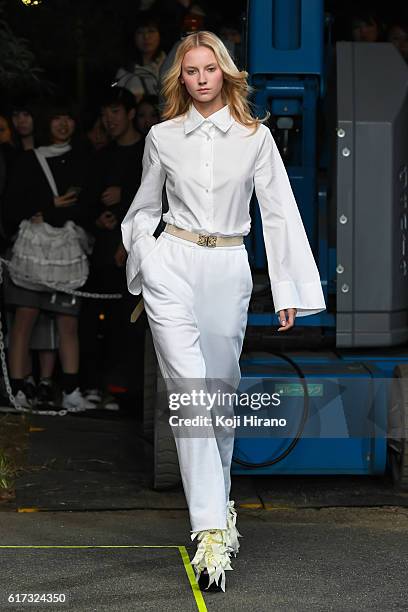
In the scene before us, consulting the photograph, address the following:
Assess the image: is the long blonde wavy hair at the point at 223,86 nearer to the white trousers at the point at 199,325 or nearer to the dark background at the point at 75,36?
the white trousers at the point at 199,325

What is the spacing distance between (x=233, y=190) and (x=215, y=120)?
25 centimetres

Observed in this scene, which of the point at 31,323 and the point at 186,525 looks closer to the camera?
the point at 186,525

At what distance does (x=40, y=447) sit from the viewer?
23.5ft

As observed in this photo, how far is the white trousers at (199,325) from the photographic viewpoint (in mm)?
4668

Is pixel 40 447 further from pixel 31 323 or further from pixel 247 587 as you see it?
pixel 247 587

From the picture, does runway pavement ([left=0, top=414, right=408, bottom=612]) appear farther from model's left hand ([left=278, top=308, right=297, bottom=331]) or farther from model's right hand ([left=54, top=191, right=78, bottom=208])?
model's right hand ([left=54, top=191, right=78, bottom=208])

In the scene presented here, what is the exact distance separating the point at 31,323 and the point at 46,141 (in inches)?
54.8

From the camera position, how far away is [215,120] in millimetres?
4848

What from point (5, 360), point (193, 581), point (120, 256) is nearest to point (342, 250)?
point (193, 581)

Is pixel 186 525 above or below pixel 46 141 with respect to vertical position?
below

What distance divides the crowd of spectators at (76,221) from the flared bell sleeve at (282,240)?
11.5 feet

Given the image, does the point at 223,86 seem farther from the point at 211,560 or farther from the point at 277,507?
the point at 277,507

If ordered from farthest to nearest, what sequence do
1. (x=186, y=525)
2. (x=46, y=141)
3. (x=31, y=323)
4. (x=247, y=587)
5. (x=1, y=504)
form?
(x=46, y=141) < (x=31, y=323) < (x=1, y=504) < (x=186, y=525) < (x=247, y=587)

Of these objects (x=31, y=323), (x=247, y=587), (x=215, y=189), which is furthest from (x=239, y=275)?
(x=31, y=323)
